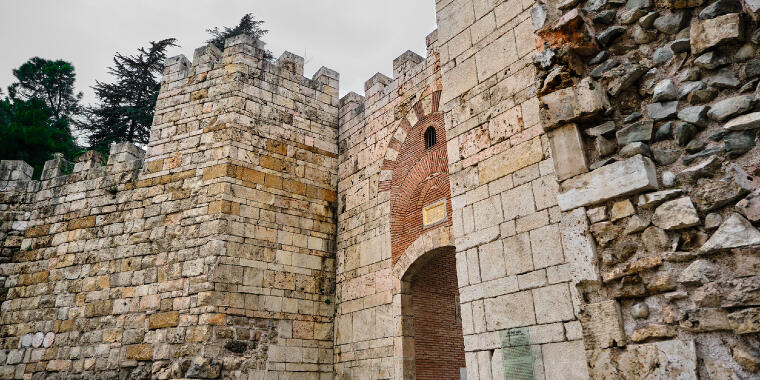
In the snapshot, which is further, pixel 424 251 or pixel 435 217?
pixel 435 217

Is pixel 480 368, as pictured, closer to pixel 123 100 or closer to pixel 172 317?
pixel 172 317

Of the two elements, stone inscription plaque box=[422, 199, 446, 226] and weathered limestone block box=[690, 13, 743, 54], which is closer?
weathered limestone block box=[690, 13, 743, 54]

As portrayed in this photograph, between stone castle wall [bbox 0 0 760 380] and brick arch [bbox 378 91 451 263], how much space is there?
0.03m

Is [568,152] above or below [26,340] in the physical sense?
above

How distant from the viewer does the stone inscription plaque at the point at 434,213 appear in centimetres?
685

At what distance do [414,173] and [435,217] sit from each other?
886 millimetres

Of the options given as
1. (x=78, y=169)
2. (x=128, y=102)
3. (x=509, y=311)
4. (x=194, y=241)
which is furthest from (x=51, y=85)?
(x=509, y=311)

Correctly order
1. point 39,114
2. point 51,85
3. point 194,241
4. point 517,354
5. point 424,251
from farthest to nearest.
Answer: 1. point 51,85
2. point 39,114
3. point 194,241
4. point 424,251
5. point 517,354

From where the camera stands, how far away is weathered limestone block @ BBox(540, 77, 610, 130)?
8.21ft

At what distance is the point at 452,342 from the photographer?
24.6ft

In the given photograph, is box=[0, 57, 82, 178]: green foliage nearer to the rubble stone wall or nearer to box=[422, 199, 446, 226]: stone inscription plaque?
box=[422, 199, 446, 226]: stone inscription plaque

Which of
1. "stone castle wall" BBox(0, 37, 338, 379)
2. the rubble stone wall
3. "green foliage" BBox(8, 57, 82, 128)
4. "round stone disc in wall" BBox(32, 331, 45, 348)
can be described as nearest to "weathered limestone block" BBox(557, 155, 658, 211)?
the rubble stone wall

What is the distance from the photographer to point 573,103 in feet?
8.43

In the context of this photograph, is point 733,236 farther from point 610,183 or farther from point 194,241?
point 194,241
